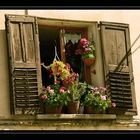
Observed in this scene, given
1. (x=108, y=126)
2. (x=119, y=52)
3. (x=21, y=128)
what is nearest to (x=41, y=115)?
(x=21, y=128)

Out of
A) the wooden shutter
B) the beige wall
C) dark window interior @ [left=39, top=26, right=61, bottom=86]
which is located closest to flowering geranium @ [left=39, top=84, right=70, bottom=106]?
the wooden shutter

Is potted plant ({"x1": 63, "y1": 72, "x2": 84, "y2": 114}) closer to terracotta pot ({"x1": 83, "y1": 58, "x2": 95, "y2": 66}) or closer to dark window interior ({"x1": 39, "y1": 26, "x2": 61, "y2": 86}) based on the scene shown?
terracotta pot ({"x1": 83, "y1": 58, "x2": 95, "y2": 66})

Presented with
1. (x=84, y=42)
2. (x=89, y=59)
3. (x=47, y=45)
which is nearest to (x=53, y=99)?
(x=89, y=59)

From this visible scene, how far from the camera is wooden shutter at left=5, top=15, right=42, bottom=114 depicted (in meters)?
11.4

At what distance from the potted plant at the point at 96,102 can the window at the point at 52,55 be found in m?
0.22

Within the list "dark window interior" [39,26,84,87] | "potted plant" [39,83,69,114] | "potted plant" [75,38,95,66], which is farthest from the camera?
"dark window interior" [39,26,84,87]

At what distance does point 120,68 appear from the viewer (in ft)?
40.1

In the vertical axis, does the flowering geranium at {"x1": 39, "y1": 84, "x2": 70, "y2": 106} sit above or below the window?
below

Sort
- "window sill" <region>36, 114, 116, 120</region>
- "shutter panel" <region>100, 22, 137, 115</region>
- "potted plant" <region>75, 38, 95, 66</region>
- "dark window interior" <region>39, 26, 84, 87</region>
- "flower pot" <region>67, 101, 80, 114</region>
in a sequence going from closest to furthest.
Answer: "window sill" <region>36, 114, 116, 120</region>
"flower pot" <region>67, 101, 80, 114</region>
"shutter panel" <region>100, 22, 137, 115</region>
"potted plant" <region>75, 38, 95, 66</region>
"dark window interior" <region>39, 26, 84, 87</region>

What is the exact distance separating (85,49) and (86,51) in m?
0.04

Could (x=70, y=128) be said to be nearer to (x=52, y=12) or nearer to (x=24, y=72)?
(x=24, y=72)

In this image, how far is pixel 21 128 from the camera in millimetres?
11148

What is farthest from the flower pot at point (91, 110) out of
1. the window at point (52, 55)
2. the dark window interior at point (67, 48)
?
the dark window interior at point (67, 48)

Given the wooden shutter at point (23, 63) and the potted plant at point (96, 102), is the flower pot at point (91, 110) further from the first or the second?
the wooden shutter at point (23, 63)
